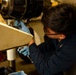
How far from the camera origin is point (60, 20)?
1095 millimetres

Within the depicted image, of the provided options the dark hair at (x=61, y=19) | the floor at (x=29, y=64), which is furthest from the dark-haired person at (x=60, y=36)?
the floor at (x=29, y=64)

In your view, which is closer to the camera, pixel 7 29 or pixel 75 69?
pixel 7 29

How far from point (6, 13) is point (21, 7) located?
110mm

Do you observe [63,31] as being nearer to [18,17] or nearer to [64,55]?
[64,55]

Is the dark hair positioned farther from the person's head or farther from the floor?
the floor

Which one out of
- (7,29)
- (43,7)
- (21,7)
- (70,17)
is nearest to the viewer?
(7,29)

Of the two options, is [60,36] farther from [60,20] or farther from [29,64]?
[29,64]

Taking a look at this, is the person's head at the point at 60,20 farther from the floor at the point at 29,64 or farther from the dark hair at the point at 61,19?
the floor at the point at 29,64

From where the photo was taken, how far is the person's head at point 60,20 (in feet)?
3.60

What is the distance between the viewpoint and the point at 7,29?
837 mm

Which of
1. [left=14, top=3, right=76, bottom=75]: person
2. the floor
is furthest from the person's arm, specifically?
the floor

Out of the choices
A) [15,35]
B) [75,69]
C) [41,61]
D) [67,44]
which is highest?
[15,35]

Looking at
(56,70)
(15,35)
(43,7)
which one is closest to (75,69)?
(56,70)

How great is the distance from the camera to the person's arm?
112cm
